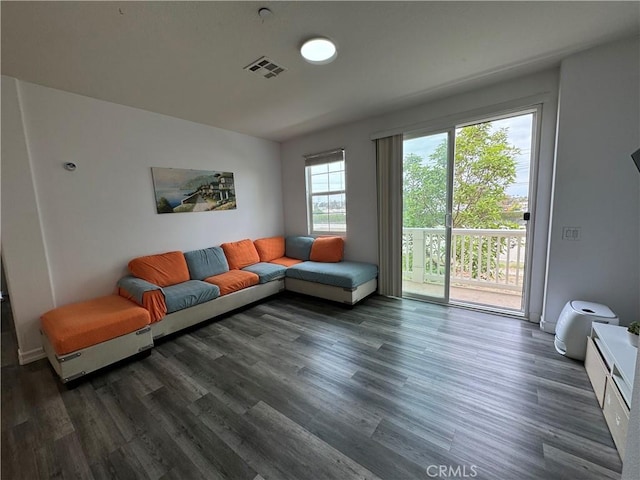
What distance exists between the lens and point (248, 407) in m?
1.72

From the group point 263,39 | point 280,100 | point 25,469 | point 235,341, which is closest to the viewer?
point 25,469

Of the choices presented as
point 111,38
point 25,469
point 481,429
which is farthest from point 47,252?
point 481,429

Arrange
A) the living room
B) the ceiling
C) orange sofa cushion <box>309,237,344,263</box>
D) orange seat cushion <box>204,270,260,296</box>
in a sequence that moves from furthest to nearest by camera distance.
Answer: orange sofa cushion <box>309,237,344,263</box>, orange seat cushion <box>204,270,260,296</box>, the living room, the ceiling

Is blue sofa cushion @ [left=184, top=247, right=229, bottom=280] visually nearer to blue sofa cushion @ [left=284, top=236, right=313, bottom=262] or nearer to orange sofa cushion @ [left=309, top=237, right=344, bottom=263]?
blue sofa cushion @ [left=284, top=236, right=313, bottom=262]

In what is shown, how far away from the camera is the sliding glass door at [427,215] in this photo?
3.15m

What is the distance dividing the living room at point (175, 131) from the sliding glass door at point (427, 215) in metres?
0.31

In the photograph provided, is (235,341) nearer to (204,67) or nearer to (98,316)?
(98,316)

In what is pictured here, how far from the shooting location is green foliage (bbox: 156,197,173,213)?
3.22 meters

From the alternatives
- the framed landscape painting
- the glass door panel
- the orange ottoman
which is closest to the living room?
the framed landscape painting

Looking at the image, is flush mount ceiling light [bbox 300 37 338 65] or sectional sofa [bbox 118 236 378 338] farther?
sectional sofa [bbox 118 236 378 338]

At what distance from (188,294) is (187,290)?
10cm

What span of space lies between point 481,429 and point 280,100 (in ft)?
11.0

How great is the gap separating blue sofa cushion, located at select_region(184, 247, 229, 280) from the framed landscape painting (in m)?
0.62

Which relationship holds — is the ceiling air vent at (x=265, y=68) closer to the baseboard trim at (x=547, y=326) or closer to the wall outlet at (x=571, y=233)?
the wall outlet at (x=571, y=233)
